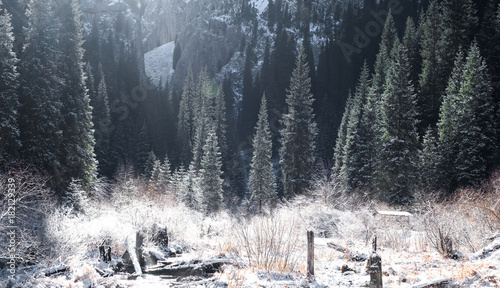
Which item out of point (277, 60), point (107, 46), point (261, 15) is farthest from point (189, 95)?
point (261, 15)

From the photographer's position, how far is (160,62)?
12494 cm

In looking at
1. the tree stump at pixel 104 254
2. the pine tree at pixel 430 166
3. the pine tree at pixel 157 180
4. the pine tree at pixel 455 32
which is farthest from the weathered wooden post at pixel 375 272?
the pine tree at pixel 455 32

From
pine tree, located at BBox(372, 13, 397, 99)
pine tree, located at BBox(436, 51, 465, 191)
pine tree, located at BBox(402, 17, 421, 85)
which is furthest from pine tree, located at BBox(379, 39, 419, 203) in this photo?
pine tree, located at BBox(402, 17, 421, 85)

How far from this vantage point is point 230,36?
10206cm

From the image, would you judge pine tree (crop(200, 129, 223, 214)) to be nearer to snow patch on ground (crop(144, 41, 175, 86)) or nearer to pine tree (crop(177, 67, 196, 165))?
pine tree (crop(177, 67, 196, 165))

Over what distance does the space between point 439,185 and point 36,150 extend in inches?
1179

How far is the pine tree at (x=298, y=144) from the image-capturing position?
1427 inches

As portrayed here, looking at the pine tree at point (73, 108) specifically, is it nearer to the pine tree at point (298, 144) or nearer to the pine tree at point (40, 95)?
the pine tree at point (40, 95)

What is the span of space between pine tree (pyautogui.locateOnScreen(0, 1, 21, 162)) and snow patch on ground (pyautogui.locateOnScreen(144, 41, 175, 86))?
98.3 metres

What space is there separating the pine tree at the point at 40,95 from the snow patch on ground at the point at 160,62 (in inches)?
3761

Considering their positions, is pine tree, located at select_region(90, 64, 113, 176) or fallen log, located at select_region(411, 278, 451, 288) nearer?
fallen log, located at select_region(411, 278, 451, 288)

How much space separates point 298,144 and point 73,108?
22205mm

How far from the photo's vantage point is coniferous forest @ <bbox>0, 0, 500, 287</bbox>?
2391cm

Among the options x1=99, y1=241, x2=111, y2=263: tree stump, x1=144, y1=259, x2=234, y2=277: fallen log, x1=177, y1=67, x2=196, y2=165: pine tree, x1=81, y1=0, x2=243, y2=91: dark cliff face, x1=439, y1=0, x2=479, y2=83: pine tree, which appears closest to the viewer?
x1=144, y1=259, x2=234, y2=277: fallen log
